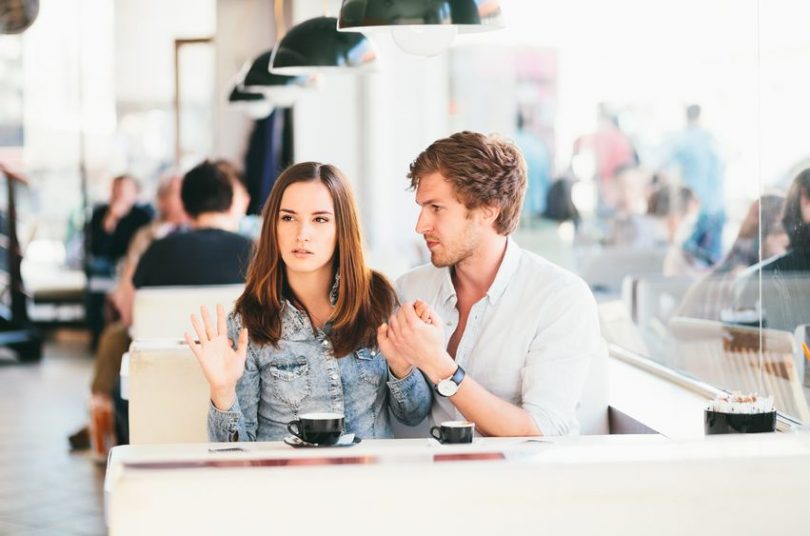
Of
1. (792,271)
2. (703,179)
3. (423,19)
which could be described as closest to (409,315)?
(423,19)

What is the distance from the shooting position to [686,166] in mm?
5938

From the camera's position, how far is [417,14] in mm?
2562

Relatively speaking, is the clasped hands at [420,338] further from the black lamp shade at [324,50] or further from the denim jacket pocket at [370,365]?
the black lamp shade at [324,50]

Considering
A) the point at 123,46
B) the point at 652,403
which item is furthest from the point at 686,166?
the point at 123,46

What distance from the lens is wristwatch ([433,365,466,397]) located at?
101 inches

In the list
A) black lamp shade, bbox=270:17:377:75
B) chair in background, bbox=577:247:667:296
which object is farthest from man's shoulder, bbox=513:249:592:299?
chair in background, bbox=577:247:667:296

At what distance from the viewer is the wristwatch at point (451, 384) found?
2570 mm

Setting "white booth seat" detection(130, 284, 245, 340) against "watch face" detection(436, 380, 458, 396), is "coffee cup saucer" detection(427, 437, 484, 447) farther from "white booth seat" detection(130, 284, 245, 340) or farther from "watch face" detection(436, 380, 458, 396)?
"white booth seat" detection(130, 284, 245, 340)

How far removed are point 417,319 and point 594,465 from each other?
0.71 metres

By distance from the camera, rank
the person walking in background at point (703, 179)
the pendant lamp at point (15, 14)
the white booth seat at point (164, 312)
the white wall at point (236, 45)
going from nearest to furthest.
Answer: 1. the white booth seat at point (164, 312)
2. the person walking in background at point (703, 179)
3. the pendant lamp at point (15, 14)
4. the white wall at point (236, 45)

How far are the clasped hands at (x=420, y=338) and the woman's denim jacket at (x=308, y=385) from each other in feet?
0.70

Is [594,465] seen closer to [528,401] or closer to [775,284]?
[528,401]

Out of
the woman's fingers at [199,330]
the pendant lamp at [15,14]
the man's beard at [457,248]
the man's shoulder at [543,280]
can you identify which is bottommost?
the woman's fingers at [199,330]

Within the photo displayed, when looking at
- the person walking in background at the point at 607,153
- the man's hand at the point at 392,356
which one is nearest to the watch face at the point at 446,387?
the man's hand at the point at 392,356
